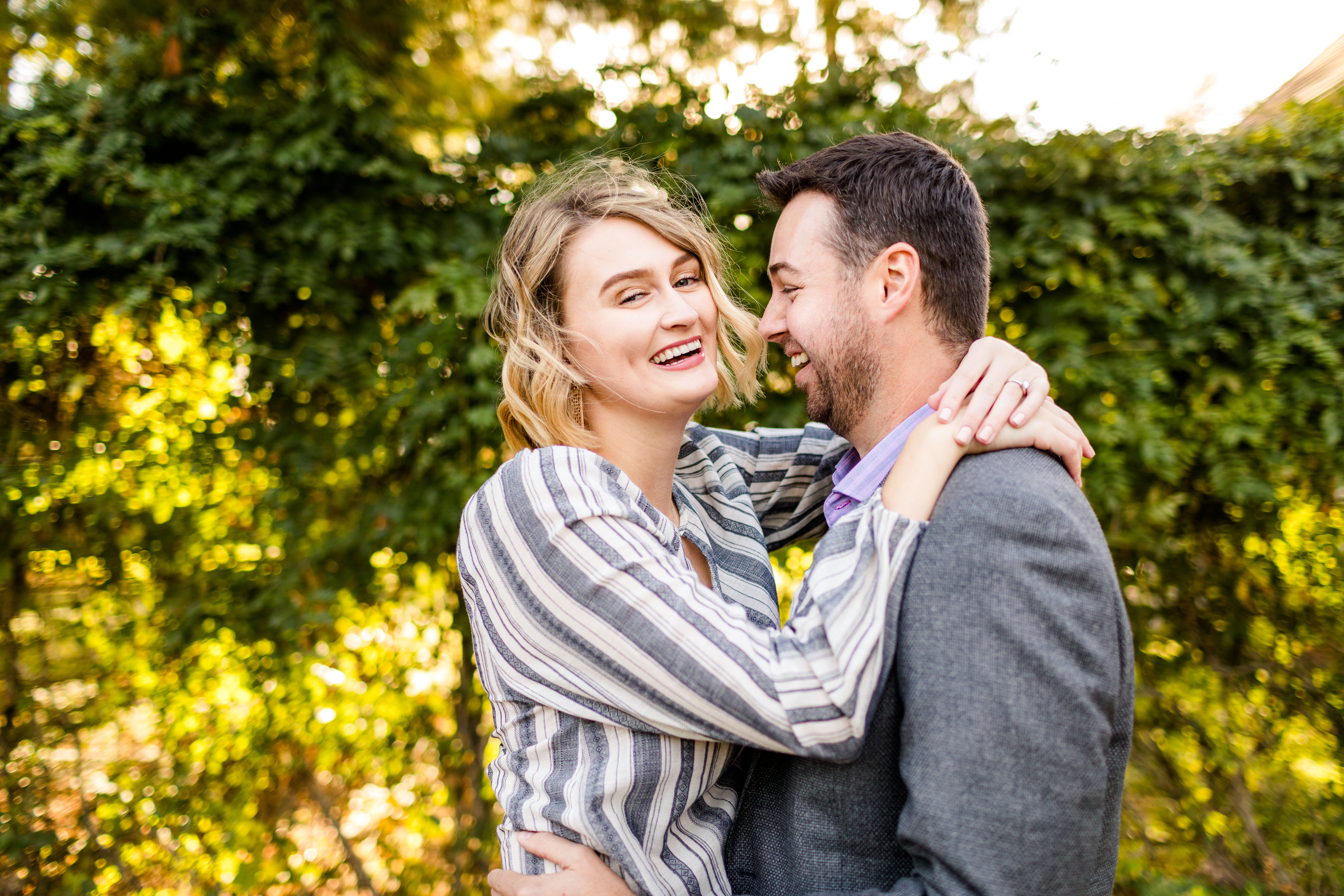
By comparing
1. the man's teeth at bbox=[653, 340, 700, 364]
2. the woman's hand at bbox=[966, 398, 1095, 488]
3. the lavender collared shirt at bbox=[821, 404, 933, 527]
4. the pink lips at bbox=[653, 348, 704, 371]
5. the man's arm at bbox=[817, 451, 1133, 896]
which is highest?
the man's teeth at bbox=[653, 340, 700, 364]

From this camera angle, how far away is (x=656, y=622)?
133 centimetres

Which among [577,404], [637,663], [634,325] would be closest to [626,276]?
[634,325]

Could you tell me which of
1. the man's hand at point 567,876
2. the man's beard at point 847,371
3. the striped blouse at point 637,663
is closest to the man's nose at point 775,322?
the man's beard at point 847,371

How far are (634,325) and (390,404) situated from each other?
5.24 ft

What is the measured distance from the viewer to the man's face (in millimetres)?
1820

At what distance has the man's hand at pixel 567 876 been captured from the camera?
1.46 meters

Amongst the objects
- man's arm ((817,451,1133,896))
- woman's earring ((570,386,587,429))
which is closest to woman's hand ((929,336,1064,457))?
man's arm ((817,451,1133,896))

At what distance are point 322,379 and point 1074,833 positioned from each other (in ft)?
9.61

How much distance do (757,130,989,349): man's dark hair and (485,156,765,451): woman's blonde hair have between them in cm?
40

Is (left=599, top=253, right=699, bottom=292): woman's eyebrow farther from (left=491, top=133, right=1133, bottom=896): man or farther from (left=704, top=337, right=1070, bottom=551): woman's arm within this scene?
(left=704, top=337, right=1070, bottom=551): woman's arm

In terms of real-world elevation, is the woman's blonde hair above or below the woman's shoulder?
above

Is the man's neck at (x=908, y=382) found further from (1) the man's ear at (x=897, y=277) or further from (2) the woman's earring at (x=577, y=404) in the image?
(2) the woman's earring at (x=577, y=404)

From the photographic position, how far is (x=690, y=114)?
3.17 m

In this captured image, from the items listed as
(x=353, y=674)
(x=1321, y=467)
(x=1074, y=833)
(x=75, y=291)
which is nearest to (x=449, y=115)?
(x=75, y=291)
